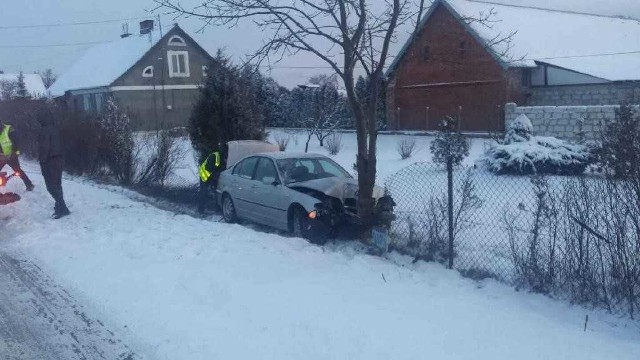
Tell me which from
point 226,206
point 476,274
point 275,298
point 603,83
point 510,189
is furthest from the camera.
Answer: point 603,83

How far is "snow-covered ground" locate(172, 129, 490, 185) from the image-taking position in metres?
18.3

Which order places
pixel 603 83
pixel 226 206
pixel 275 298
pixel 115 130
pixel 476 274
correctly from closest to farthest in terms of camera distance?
1. pixel 275 298
2. pixel 476 274
3. pixel 226 206
4. pixel 115 130
5. pixel 603 83

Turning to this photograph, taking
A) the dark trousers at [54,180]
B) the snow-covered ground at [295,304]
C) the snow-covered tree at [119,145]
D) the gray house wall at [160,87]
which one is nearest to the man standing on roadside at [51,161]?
the dark trousers at [54,180]

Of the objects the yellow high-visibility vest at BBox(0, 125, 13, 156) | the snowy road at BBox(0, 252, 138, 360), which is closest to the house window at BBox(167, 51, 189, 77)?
the yellow high-visibility vest at BBox(0, 125, 13, 156)

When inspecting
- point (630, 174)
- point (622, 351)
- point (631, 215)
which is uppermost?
point (630, 174)

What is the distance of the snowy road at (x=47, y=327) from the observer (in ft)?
18.6

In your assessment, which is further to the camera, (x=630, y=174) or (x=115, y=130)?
(x=115, y=130)

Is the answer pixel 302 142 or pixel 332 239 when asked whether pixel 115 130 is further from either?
pixel 302 142

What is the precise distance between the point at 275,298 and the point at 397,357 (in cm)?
176

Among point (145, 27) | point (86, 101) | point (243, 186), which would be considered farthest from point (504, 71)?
point (86, 101)

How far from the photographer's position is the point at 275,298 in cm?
666

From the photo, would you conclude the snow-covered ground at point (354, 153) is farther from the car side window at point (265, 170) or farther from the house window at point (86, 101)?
the house window at point (86, 101)

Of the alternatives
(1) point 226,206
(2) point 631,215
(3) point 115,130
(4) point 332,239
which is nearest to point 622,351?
(2) point 631,215

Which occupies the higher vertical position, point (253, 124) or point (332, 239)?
point (253, 124)
